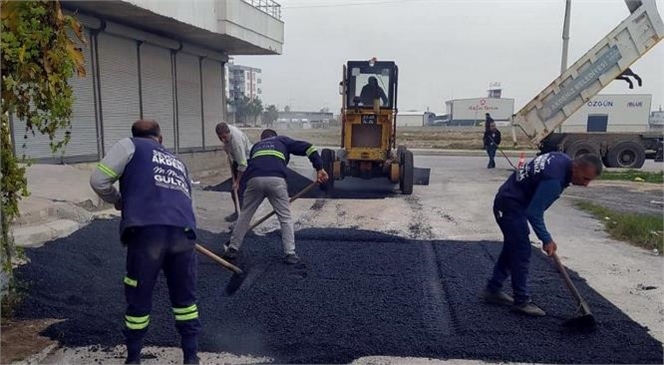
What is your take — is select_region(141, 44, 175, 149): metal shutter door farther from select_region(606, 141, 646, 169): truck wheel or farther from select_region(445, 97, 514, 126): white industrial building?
select_region(445, 97, 514, 126): white industrial building

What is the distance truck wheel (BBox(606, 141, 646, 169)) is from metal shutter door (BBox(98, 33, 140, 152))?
15.0 m

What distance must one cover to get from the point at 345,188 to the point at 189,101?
5.44 metres

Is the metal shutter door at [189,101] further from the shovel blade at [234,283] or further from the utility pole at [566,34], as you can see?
the utility pole at [566,34]

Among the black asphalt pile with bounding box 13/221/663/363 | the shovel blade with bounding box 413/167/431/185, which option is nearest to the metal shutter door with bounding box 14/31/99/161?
the black asphalt pile with bounding box 13/221/663/363

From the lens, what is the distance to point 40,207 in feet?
20.6

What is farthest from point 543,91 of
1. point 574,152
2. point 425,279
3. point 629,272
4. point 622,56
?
point 425,279

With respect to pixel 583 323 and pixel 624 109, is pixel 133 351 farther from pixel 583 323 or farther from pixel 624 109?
pixel 624 109

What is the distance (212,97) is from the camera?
50.1ft

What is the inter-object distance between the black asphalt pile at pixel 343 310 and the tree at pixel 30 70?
765mm

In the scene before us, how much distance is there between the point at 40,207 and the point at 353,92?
6561 mm

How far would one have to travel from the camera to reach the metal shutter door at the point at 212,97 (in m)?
14.8

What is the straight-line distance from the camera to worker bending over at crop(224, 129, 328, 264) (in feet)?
17.6

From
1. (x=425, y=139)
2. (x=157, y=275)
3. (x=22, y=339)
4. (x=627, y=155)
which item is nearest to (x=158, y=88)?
(x=22, y=339)

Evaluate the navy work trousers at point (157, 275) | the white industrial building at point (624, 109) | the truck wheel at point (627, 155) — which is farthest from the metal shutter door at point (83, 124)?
the white industrial building at point (624, 109)
